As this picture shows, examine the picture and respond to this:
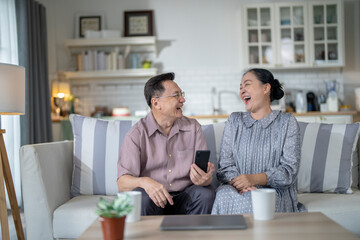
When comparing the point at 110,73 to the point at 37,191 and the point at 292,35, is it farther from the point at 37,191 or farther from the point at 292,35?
the point at 37,191

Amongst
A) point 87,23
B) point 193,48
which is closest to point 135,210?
point 193,48

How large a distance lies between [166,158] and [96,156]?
548mm

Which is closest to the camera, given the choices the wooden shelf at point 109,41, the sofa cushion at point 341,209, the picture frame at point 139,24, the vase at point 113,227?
the vase at point 113,227

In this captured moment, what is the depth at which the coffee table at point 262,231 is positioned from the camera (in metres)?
1.34

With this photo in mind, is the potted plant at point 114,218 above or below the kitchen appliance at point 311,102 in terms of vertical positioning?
below

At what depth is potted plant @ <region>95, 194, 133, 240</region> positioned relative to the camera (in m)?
1.27

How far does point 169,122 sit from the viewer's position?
236cm

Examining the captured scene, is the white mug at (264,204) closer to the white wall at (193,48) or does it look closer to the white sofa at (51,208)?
the white sofa at (51,208)

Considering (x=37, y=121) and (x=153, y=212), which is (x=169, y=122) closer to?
(x=153, y=212)

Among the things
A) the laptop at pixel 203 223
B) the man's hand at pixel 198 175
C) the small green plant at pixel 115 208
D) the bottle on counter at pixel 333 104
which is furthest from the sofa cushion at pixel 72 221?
the bottle on counter at pixel 333 104

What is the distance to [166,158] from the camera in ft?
7.45

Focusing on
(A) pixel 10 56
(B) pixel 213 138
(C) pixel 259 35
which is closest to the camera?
(B) pixel 213 138

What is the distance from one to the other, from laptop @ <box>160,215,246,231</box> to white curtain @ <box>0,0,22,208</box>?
10.3 feet

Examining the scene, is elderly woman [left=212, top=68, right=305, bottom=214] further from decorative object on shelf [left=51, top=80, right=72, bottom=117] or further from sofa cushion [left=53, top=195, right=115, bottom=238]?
decorative object on shelf [left=51, top=80, right=72, bottom=117]
